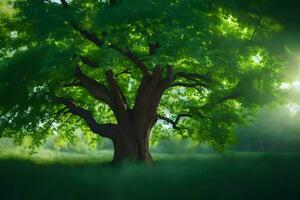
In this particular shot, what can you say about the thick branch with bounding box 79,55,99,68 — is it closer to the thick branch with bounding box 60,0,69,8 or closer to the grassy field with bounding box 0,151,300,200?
the thick branch with bounding box 60,0,69,8

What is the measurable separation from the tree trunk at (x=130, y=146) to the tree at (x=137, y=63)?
0.05 m

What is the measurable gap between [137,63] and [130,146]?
14.9ft

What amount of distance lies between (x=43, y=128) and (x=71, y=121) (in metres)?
2.15

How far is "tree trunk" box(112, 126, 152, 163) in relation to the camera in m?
22.2

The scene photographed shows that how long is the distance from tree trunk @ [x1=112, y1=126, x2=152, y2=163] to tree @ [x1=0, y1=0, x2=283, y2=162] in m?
0.05

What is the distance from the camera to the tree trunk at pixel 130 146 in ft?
72.7

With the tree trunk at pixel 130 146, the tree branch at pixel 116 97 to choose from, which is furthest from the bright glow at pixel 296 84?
the tree branch at pixel 116 97

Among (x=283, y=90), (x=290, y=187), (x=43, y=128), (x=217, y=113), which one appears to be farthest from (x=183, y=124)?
(x=290, y=187)

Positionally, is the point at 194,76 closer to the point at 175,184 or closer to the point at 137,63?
the point at 137,63

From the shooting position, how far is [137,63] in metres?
20.4

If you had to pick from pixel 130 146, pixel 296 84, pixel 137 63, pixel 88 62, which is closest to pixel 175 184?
pixel 137 63

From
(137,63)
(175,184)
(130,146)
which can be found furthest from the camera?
(130,146)

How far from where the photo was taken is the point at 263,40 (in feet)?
52.6

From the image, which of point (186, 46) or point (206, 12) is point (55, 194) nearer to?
point (186, 46)
